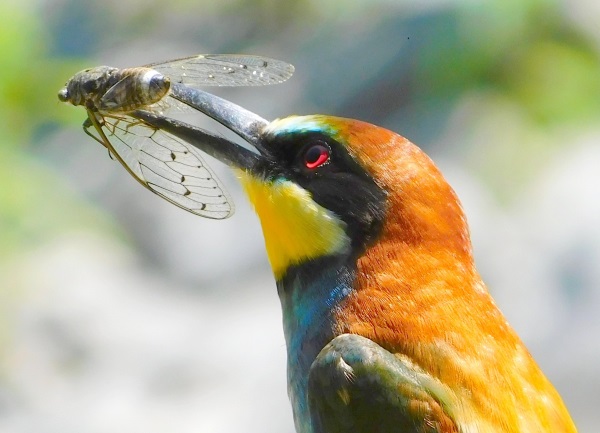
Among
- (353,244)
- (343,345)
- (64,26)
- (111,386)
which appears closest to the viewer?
(343,345)

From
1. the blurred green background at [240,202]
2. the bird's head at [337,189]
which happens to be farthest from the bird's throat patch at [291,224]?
the blurred green background at [240,202]

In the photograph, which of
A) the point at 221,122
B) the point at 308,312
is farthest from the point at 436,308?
the point at 221,122

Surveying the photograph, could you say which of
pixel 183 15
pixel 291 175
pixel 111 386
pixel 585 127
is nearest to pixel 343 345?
pixel 291 175

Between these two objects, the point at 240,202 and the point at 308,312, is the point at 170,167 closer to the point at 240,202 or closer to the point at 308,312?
the point at 308,312

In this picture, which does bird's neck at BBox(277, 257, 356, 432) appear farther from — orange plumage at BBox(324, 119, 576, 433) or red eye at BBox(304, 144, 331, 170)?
red eye at BBox(304, 144, 331, 170)

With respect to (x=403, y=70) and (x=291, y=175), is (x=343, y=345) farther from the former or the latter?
(x=403, y=70)

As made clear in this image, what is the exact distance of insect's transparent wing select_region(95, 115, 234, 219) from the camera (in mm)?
2170

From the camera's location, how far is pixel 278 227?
2.09 m

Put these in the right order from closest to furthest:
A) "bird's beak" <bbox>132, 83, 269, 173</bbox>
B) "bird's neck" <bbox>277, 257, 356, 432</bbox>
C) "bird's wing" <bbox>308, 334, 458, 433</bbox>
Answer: "bird's wing" <bbox>308, 334, 458, 433</bbox>, "bird's neck" <bbox>277, 257, 356, 432</bbox>, "bird's beak" <bbox>132, 83, 269, 173</bbox>

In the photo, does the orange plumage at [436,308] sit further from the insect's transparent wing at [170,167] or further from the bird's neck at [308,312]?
the insect's transparent wing at [170,167]

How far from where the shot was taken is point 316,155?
2045 mm

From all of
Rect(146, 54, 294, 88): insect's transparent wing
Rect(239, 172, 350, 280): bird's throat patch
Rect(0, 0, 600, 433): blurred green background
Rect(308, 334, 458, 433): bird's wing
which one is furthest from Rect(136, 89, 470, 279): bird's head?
Rect(0, 0, 600, 433): blurred green background

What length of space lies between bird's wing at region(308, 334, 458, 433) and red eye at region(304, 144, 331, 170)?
0.35 meters

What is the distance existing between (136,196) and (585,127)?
1.82m
